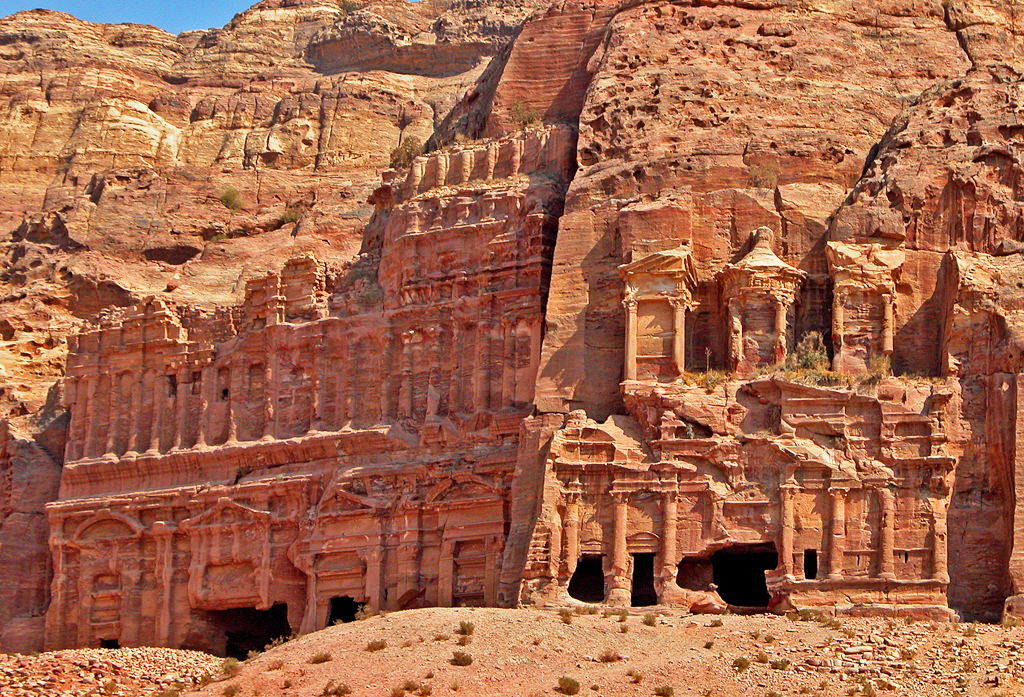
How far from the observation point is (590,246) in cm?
4788

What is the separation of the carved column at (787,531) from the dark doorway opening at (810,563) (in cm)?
47

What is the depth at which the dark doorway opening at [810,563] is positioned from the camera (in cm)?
4194

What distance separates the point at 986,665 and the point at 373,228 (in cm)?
2451

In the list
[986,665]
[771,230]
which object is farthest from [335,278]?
[986,665]

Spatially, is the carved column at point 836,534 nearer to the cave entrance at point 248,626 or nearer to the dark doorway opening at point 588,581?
the dark doorway opening at point 588,581

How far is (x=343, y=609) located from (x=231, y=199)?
65.4ft

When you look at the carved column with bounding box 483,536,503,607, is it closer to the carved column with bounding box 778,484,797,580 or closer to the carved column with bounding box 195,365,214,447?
the carved column with bounding box 778,484,797,580

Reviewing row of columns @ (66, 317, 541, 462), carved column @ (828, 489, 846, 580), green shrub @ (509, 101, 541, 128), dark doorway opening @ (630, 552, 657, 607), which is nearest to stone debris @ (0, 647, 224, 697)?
row of columns @ (66, 317, 541, 462)

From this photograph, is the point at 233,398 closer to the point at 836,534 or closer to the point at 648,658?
the point at 836,534

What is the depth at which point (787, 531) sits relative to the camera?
4184 centimetres

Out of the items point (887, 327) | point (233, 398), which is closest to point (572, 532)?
point (887, 327)

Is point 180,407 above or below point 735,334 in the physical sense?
below

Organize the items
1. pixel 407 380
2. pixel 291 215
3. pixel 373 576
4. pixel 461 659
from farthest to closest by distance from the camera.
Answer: pixel 291 215 → pixel 407 380 → pixel 373 576 → pixel 461 659

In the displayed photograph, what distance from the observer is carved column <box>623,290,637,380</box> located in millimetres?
45281
